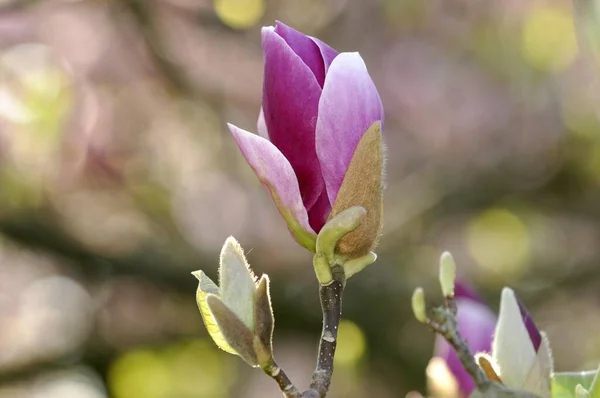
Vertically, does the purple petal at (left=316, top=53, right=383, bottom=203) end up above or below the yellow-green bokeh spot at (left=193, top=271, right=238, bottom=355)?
above

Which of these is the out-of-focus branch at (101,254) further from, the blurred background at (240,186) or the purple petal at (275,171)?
the purple petal at (275,171)

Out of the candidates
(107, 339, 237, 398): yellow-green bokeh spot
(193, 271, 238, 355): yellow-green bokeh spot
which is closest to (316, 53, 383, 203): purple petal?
(193, 271, 238, 355): yellow-green bokeh spot

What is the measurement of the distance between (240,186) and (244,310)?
2552 millimetres

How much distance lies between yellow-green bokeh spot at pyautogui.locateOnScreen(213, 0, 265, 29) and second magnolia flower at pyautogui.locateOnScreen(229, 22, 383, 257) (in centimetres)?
156

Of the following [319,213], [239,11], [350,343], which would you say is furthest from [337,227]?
[350,343]

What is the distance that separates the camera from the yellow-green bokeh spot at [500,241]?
9.57 ft

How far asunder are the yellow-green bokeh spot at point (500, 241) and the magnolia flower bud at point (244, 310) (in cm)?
238

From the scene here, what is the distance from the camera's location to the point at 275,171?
60cm

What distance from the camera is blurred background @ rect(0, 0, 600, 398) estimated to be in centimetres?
227

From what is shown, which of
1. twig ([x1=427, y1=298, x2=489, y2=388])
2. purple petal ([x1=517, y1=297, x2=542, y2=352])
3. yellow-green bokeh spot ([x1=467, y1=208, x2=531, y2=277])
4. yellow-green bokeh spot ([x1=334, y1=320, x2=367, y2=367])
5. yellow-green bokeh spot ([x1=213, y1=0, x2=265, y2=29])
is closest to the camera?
twig ([x1=427, y1=298, x2=489, y2=388])

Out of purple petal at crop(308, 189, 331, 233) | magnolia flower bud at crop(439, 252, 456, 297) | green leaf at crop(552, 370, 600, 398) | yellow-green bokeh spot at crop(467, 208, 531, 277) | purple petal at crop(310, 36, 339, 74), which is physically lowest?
yellow-green bokeh spot at crop(467, 208, 531, 277)

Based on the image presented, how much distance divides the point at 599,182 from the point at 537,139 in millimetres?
285

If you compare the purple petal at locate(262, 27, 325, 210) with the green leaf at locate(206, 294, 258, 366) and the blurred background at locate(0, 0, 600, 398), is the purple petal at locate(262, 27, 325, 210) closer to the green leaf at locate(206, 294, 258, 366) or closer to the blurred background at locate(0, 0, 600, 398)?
the green leaf at locate(206, 294, 258, 366)

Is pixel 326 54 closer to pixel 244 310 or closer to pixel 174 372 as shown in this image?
pixel 244 310
